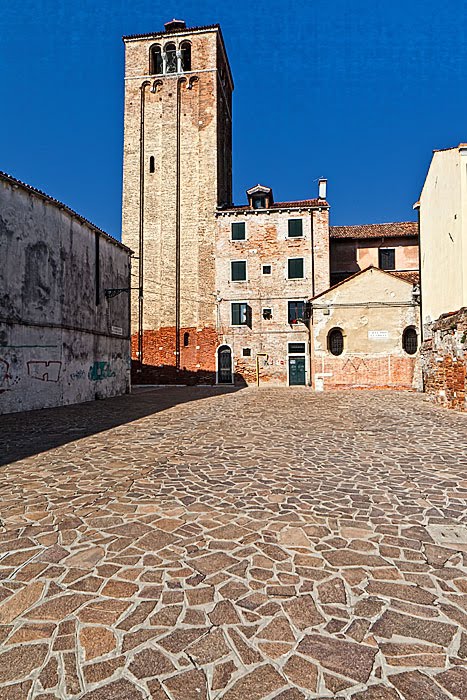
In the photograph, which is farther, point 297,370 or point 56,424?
point 297,370

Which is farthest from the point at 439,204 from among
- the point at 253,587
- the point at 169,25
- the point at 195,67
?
the point at 169,25

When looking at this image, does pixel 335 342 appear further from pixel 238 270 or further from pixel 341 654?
pixel 341 654

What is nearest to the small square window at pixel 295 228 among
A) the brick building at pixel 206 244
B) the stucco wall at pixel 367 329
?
the brick building at pixel 206 244

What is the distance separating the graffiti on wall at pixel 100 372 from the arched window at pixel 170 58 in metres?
25.2

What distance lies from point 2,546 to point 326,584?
271 cm

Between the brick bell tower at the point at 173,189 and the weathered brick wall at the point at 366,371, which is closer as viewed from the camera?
the weathered brick wall at the point at 366,371

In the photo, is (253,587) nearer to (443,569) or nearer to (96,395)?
(443,569)

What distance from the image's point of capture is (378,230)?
31438 mm

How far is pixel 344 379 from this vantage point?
2384 centimetres

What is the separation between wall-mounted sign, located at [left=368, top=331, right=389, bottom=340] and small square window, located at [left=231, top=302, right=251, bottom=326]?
8.99 meters

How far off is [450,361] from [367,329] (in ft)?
30.6

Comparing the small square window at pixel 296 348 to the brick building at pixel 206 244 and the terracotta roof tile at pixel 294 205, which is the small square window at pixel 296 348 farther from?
the terracotta roof tile at pixel 294 205

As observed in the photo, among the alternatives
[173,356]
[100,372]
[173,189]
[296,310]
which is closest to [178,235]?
[173,189]

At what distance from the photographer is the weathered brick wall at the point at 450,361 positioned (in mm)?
13414
